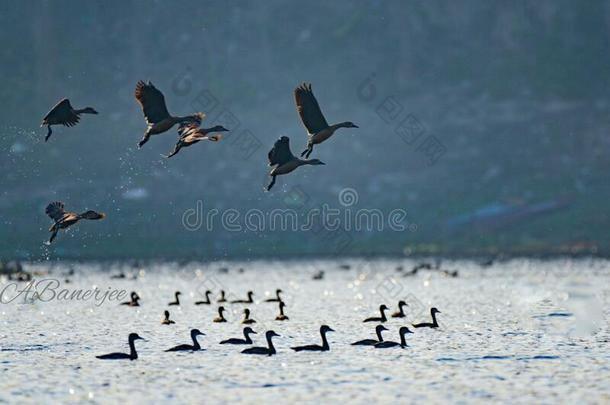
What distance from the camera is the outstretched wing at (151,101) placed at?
1757 inches

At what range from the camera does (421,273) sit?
132750mm

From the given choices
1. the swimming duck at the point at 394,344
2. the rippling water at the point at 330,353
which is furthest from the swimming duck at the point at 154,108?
the swimming duck at the point at 394,344

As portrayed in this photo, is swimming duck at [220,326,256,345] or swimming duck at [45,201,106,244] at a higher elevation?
swimming duck at [45,201,106,244]

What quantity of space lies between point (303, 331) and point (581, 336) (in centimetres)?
1250

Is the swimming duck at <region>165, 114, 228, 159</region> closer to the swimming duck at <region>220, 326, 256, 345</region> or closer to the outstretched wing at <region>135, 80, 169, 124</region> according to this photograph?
the outstretched wing at <region>135, 80, 169, 124</region>

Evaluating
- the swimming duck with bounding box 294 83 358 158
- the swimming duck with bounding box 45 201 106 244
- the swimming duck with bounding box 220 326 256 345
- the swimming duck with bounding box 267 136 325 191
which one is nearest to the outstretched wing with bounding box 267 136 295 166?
the swimming duck with bounding box 267 136 325 191

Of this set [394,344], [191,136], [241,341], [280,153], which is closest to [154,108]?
[191,136]

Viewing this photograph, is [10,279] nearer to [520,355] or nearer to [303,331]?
[303,331]

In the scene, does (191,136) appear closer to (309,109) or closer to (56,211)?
(309,109)

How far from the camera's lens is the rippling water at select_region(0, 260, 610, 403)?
4094 centimetres

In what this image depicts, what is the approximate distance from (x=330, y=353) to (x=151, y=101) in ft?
40.5

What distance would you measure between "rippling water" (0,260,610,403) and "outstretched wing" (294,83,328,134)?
816cm

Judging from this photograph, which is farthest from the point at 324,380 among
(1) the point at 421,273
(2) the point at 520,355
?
(1) the point at 421,273

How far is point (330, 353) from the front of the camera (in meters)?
50.8
